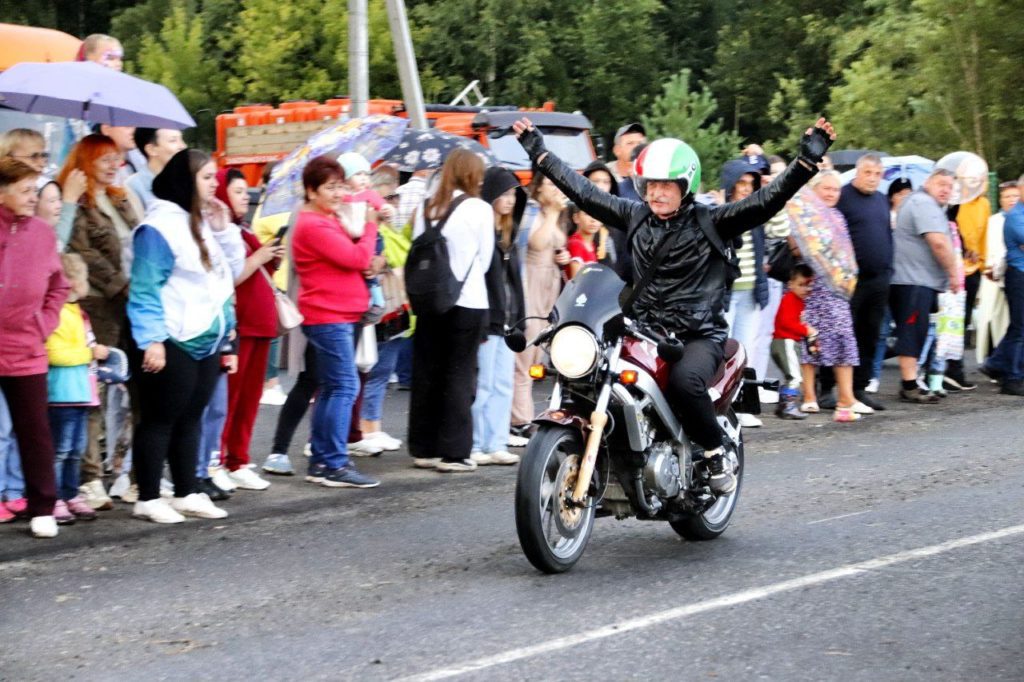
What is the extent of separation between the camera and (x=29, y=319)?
7.96 metres

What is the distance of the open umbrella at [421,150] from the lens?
12180 mm

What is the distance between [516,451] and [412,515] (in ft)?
8.72

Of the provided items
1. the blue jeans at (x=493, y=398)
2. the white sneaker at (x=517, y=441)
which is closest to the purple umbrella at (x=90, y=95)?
the blue jeans at (x=493, y=398)

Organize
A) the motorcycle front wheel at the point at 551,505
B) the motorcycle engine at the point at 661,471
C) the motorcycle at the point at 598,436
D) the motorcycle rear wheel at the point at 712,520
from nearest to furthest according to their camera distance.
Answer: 1. the motorcycle front wheel at the point at 551,505
2. the motorcycle at the point at 598,436
3. the motorcycle engine at the point at 661,471
4. the motorcycle rear wheel at the point at 712,520

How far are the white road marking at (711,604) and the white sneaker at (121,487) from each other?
3.82 meters

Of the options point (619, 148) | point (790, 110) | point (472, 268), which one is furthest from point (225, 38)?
point (472, 268)

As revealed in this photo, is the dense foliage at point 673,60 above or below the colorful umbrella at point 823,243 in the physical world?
above

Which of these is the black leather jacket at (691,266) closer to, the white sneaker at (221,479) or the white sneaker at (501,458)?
the white sneaker at (221,479)

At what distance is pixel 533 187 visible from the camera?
454 inches

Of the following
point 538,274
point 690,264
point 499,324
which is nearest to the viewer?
point 690,264

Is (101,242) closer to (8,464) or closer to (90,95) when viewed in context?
(90,95)

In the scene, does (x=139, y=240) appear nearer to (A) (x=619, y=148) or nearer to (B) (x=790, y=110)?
(A) (x=619, y=148)

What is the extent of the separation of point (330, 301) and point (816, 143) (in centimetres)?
340

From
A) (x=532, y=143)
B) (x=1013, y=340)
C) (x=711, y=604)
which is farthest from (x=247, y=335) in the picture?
(x=1013, y=340)
